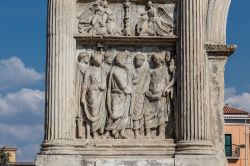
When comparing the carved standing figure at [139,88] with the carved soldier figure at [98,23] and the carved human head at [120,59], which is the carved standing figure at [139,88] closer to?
the carved human head at [120,59]

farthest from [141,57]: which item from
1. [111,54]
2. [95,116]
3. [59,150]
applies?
[59,150]

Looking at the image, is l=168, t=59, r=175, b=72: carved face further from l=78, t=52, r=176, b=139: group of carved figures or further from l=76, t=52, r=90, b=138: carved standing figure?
l=76, t=52, r=90, b=138: carved standing figure

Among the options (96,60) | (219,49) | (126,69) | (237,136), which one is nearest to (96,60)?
(96,60)

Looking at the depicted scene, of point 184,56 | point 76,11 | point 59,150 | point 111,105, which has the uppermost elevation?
A: point 76,11

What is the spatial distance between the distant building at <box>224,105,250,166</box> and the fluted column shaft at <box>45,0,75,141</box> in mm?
31640

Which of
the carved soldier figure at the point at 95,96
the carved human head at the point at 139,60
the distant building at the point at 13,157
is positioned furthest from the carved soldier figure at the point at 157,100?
the distant building at the point at 13,157

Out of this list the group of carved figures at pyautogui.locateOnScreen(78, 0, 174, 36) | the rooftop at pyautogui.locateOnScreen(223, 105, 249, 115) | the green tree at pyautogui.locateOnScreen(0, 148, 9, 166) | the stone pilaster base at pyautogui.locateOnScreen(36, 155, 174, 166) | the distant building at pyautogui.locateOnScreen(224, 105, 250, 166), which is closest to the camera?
the stone pilaster base at pyautogui.locateOnScreen(36, 155, 174, 166)

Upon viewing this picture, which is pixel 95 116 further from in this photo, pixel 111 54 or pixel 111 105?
pixel 111 54

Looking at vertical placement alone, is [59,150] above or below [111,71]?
below

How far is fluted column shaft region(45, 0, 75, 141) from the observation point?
11.8 m

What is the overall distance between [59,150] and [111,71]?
5.49 ft

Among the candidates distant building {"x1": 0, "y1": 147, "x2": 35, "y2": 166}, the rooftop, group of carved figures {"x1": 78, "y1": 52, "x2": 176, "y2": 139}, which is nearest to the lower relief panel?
group of carved figures {"x1": 78, "y1": 52, "x2": 176, "y2": 139}

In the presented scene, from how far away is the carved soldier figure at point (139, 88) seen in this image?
12.0 meters

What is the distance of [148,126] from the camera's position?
39.5 ft
